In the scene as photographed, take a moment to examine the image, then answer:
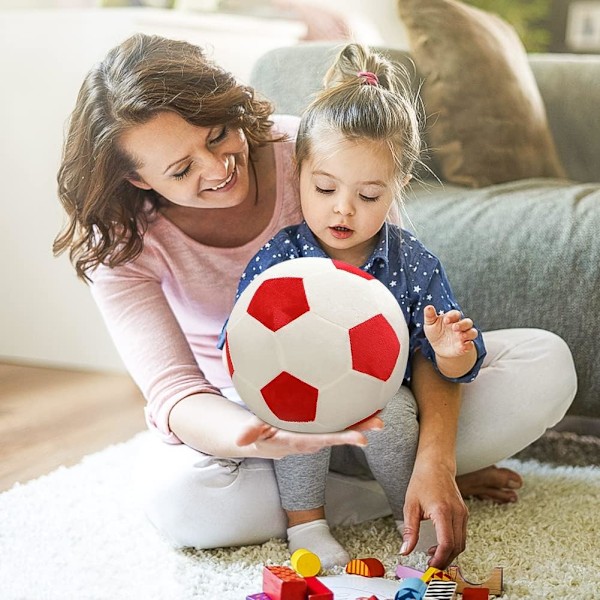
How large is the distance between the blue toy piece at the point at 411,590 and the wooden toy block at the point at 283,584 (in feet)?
0.37

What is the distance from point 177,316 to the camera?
1.43m

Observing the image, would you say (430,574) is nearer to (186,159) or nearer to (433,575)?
(433,575)

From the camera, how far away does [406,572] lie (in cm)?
117

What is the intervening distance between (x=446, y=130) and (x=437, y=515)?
3.12 feet

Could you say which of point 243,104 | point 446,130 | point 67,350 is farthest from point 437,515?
→ point 67,350

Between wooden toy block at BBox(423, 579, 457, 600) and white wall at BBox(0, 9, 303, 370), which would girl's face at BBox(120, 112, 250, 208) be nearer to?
wooden toy block at BBox(423, 579, 457, 600)

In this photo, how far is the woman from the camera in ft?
3.74

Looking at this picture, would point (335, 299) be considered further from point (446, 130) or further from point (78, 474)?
point (446, 130)

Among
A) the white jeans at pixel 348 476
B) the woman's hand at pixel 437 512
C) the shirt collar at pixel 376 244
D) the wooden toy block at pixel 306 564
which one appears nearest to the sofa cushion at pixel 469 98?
the white jeans at pixel 348 476

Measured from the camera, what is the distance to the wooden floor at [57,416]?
1754mm

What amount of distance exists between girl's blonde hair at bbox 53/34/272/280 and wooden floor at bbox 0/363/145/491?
1.89ft

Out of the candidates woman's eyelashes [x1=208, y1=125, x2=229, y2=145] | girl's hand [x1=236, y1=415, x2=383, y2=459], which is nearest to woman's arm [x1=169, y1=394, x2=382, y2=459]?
girl's hand [x1=236, y1=415, x2=383, y2=459]

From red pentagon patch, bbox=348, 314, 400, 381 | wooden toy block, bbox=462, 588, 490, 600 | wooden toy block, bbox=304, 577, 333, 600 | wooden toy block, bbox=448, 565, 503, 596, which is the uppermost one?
red pentagon patch, bbox=348, 314, 400, 381

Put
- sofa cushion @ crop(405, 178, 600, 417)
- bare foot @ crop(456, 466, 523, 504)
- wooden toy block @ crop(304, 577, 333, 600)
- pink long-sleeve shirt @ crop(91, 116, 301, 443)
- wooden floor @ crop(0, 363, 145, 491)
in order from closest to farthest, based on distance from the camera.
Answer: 1. wooden toy block @ crop(304, 577, 333, 600)
2. pink long-sleeve shirt @ crop(91, 116, 301, 443)
3. bare foot @ crop(456, 466, 523, 504)
4. sofa cushion @ crop(405, 178, 600, 417)
5. wooden floor @ crop(0, 363, 145, 491)
